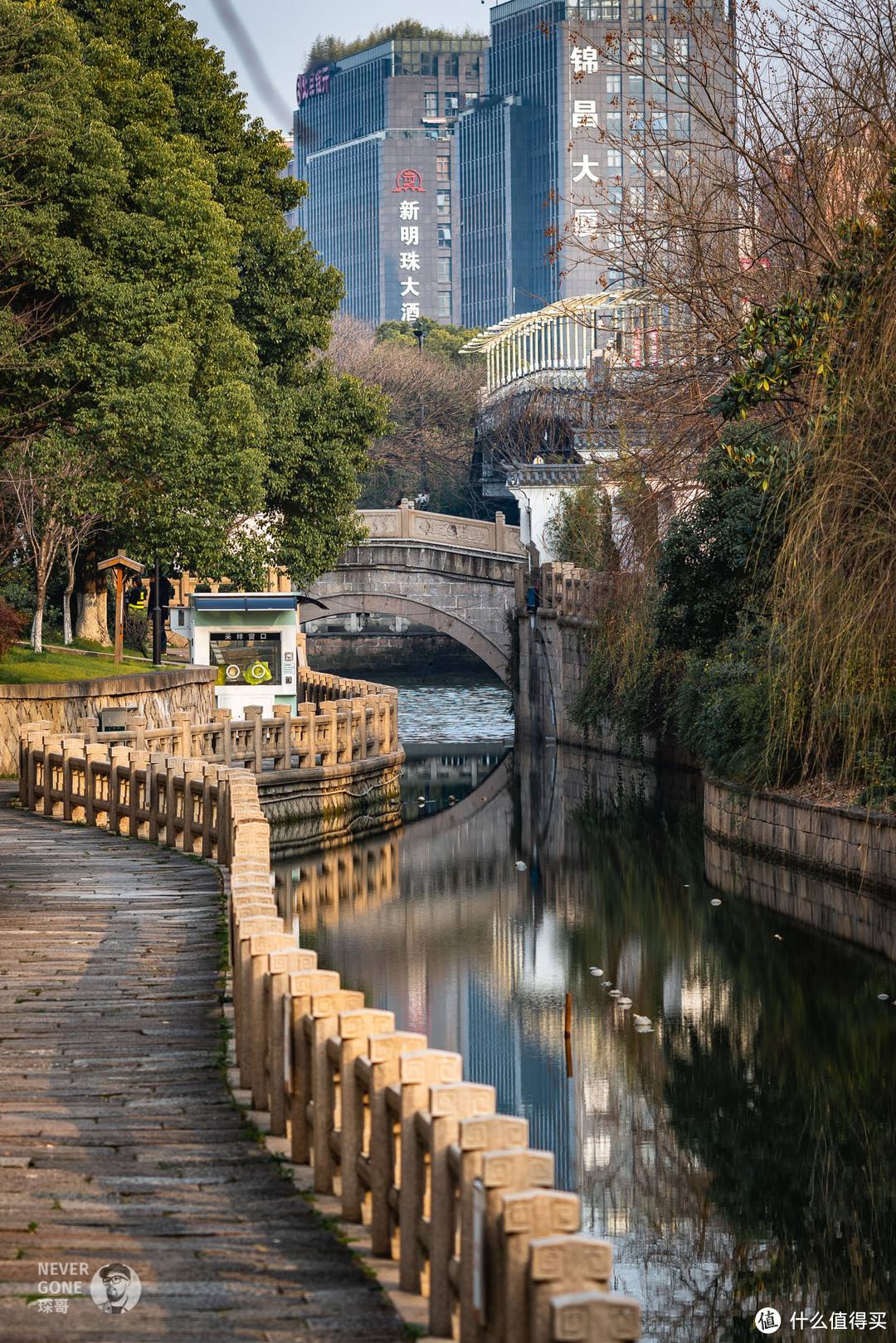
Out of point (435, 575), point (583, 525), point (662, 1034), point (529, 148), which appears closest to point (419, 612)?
point (435, 575)

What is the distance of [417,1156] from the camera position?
526cm

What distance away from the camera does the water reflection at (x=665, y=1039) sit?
905cm

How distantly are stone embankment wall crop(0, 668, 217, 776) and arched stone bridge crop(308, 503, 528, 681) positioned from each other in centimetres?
1743

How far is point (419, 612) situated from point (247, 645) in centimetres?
1514

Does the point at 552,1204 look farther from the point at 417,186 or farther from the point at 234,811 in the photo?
the point at 417,186

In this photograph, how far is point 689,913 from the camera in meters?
17.9

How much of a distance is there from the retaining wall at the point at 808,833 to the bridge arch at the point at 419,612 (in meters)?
21.1

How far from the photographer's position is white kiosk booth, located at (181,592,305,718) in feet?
88.9

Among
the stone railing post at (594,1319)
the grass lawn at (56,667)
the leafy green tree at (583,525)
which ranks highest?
the leafy green tree at (583,525)

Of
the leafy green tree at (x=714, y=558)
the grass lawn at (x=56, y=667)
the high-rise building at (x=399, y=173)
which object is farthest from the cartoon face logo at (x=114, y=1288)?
the high-rise building at (x=399, y=173)

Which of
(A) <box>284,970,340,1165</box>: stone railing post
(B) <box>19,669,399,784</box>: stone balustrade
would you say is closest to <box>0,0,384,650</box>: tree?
(B) <box>19,669,399,784</box>: stone balustrade

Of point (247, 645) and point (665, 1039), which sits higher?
point (247, 645)

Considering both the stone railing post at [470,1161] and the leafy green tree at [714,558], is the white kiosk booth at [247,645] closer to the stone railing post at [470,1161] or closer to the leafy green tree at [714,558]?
the leafy green tree at [714,558]

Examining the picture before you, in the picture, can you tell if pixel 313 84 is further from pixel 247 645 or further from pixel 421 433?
pixel 247 645
